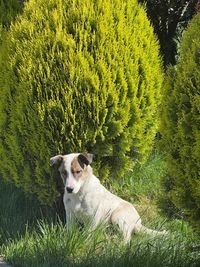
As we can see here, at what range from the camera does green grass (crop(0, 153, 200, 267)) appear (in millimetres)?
5520

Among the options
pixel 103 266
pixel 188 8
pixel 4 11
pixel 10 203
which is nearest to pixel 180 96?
pixel 103 266

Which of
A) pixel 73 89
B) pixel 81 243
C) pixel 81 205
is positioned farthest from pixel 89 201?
pixel 73 89

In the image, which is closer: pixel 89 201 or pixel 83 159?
pixel 83 159

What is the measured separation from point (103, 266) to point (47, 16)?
9.67ft

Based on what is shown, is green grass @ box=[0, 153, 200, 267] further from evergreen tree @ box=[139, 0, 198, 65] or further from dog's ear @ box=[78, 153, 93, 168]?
evergreen tree @ box=[139, 0, 198, 65]

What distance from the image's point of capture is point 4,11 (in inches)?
348

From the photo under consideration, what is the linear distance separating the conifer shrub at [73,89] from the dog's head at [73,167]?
504 millimetres

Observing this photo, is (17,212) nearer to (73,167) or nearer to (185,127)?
(73,167)

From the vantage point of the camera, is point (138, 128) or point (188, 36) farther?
point (138, 128)

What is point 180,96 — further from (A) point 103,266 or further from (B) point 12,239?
(B) point 12,239

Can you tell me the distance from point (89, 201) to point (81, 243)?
51 cm

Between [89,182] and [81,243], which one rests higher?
[89,182]

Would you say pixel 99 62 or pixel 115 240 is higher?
pixel 99 62

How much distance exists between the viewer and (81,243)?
19.6ft
